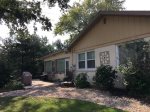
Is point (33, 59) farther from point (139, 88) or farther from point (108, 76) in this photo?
point (139, 88)

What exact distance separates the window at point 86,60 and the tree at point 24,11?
3.72 metres

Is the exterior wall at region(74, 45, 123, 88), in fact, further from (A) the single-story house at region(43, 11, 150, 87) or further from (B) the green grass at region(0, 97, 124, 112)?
(B) the green grass at region(0, 97, 124, 112)

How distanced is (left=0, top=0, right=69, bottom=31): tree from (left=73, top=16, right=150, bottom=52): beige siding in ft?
11.2

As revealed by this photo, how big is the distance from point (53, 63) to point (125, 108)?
810 inches

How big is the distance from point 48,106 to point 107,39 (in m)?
7.88

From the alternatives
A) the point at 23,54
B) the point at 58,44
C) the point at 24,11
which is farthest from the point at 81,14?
the point at 24,11

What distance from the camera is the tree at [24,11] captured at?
21641mm

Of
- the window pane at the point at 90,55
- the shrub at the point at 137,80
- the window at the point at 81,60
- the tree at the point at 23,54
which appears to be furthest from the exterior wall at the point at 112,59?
the tree at the point at 23,54

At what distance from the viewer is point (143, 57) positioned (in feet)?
43.6

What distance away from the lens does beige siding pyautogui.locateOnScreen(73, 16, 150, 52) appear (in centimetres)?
1480

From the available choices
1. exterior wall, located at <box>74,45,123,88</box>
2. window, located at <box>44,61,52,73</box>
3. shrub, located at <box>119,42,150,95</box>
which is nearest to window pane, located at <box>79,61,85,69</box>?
exterior wall, located at <box>74,45,123,88</box>

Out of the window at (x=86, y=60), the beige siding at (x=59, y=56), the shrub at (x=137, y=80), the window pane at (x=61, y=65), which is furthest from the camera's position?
the window pane at (x=61, y=65)

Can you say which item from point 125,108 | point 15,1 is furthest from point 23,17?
point 125,108

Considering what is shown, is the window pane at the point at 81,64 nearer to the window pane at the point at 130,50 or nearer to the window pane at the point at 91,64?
the window pane at the point at 91,64
